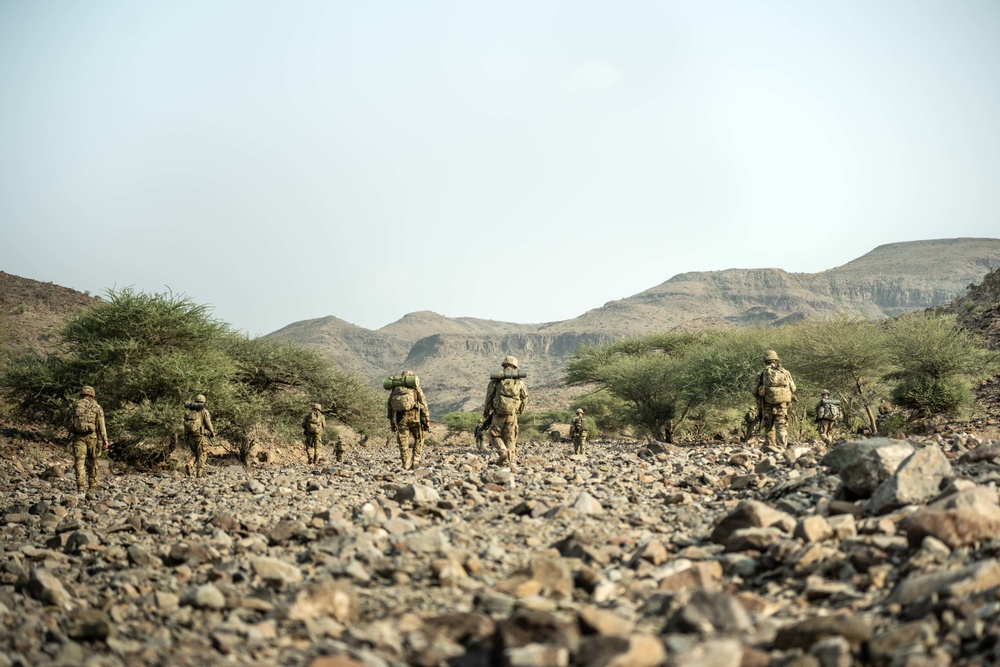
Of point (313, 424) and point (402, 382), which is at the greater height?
point (402, 382)

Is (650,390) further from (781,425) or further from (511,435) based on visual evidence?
(511,435)

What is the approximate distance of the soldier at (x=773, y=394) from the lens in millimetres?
14062

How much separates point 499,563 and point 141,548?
3669 mm

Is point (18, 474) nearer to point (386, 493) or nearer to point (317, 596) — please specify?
point (386, 493)

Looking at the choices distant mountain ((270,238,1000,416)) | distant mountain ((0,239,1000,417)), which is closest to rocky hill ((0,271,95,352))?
distant mountain ((0,239,1000,417))

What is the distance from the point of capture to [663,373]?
28891 mm

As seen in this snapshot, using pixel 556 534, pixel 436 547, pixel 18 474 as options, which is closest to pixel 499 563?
pixel 436 547

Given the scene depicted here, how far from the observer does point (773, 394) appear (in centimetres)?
1404

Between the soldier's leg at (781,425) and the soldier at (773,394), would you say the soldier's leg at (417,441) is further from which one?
the soldier's leg at (781,425)

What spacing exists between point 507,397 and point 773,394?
543 cm

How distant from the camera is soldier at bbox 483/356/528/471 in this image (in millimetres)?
12781

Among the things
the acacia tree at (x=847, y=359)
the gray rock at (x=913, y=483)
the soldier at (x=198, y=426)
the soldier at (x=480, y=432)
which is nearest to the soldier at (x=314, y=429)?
the soldier at (x=198, y=426)

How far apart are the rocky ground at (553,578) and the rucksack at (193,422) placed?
22.7 ft

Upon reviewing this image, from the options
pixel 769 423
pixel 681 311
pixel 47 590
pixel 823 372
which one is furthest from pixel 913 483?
pixel 681 311
